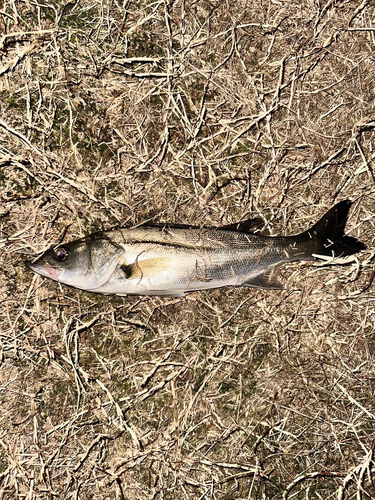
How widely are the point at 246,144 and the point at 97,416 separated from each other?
285 centimetres

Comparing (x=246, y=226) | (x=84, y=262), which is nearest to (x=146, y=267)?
(x=84, y=262)

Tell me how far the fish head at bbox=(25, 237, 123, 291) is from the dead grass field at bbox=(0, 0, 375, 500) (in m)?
0.41

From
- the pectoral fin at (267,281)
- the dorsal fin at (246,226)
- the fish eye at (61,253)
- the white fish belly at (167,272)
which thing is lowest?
the pectoral fin at (267,281)

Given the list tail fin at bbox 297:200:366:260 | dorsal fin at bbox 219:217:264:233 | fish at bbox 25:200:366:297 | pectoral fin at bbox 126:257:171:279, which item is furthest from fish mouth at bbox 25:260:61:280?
tail fin at bbox 297:200:366:260

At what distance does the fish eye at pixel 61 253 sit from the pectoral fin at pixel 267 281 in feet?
4.91

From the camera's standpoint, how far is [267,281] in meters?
3.60

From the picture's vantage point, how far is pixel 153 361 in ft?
12.5

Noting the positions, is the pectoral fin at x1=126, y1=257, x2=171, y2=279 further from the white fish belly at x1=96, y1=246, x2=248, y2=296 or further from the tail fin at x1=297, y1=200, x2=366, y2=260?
the tail fin at x1=297, y1=200, x2=366, y2=260

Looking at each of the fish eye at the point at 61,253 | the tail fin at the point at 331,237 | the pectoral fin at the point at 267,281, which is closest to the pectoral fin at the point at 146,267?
the fish eye at the point at 61,253

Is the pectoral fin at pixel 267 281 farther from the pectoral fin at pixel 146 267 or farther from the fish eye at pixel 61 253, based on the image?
the fish eye at pixel 61 253

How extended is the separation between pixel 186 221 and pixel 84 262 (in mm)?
1007

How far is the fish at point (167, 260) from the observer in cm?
333

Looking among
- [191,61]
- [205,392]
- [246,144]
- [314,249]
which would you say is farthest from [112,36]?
[205,392]

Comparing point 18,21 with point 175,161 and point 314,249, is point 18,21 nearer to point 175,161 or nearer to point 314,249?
point 175,161
